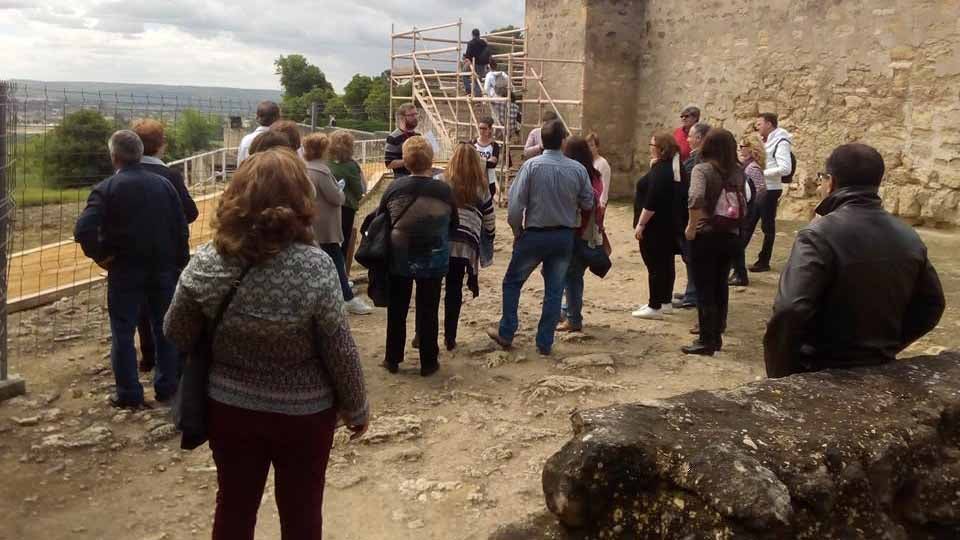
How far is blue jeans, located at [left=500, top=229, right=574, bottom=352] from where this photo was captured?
6203 mm

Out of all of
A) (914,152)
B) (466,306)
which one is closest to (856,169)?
(466,306)

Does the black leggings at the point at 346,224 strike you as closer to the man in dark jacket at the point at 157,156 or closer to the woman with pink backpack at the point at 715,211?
the man in dark jacket at the point at 157,156

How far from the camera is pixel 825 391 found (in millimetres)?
3107

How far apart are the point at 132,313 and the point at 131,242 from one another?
44 centimetres

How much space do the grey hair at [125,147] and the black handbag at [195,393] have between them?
2472 millimetres

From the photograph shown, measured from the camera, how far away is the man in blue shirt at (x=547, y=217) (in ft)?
20.0

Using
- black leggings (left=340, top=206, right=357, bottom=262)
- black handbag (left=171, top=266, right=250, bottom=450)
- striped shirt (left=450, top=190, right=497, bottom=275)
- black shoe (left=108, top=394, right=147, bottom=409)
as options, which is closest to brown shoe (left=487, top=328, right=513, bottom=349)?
striped shirt (left=450, top=190, right=497, bottom=275)

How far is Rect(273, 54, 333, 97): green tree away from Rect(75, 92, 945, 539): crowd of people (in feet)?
179

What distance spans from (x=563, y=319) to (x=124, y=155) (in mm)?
3811

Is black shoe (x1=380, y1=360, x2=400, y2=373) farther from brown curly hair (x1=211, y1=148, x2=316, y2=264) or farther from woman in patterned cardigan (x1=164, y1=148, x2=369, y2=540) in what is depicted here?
brown curly hair (x1=211, y1=148, x2=316, y2=264)

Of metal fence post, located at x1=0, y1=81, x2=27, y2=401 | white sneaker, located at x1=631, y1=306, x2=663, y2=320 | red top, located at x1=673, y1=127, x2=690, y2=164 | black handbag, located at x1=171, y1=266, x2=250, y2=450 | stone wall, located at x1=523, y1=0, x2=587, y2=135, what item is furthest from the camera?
stone wall, located at x1=523, y1=0, x2=587, y2=135

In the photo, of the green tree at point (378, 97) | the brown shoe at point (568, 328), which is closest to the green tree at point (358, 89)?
the green tree at point (378, 97)

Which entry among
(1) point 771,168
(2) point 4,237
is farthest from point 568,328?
(2) point 4,237

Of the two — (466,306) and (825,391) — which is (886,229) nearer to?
(825,391)
